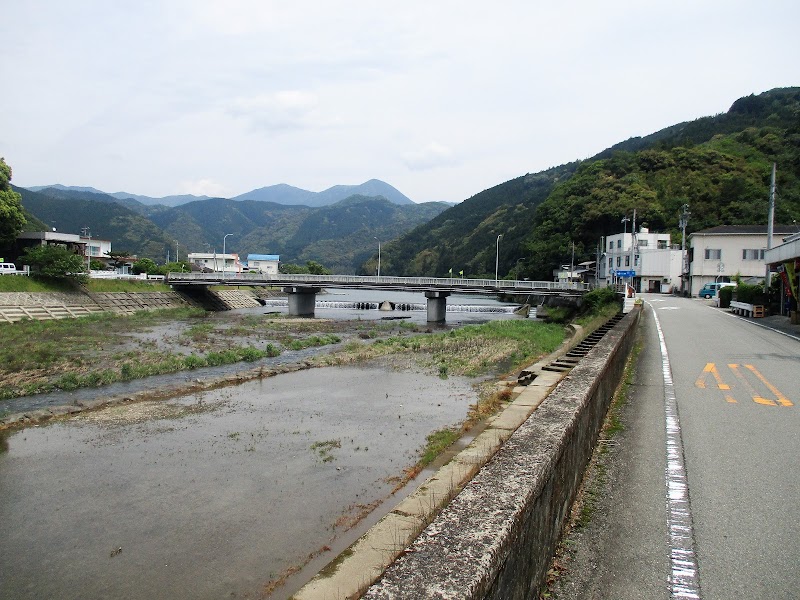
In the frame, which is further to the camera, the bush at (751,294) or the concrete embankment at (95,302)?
the concrete embankment at (95,302)

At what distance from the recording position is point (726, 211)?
236 ft

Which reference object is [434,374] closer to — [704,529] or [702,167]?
[704,529]

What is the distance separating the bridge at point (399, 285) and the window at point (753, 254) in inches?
654

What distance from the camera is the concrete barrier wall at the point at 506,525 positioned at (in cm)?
264

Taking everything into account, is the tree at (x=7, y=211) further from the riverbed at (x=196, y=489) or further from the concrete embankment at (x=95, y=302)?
the riverbed at (x=196, y=489)

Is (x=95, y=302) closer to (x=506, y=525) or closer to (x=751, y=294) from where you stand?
(x=751, y=294)

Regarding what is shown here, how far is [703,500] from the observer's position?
17.9 ft

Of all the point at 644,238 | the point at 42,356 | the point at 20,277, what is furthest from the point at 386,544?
the point at 644,238

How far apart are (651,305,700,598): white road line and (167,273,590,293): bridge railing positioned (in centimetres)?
4372

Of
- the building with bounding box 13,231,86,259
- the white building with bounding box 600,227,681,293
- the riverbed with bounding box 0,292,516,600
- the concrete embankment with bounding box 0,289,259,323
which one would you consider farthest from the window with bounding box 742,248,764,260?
the building with bounding box 13,231,86,259

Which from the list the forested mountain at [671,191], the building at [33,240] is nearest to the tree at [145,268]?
the building at [33,240]

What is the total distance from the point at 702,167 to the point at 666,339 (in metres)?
72.2

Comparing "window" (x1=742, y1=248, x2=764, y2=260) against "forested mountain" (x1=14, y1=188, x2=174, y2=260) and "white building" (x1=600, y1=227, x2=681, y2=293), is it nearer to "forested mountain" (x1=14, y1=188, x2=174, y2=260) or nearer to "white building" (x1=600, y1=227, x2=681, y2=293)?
"white building" (x1=600, y1=227, x2=681, y2=293)

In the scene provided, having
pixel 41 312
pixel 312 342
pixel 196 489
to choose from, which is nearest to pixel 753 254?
pixel 312 342
